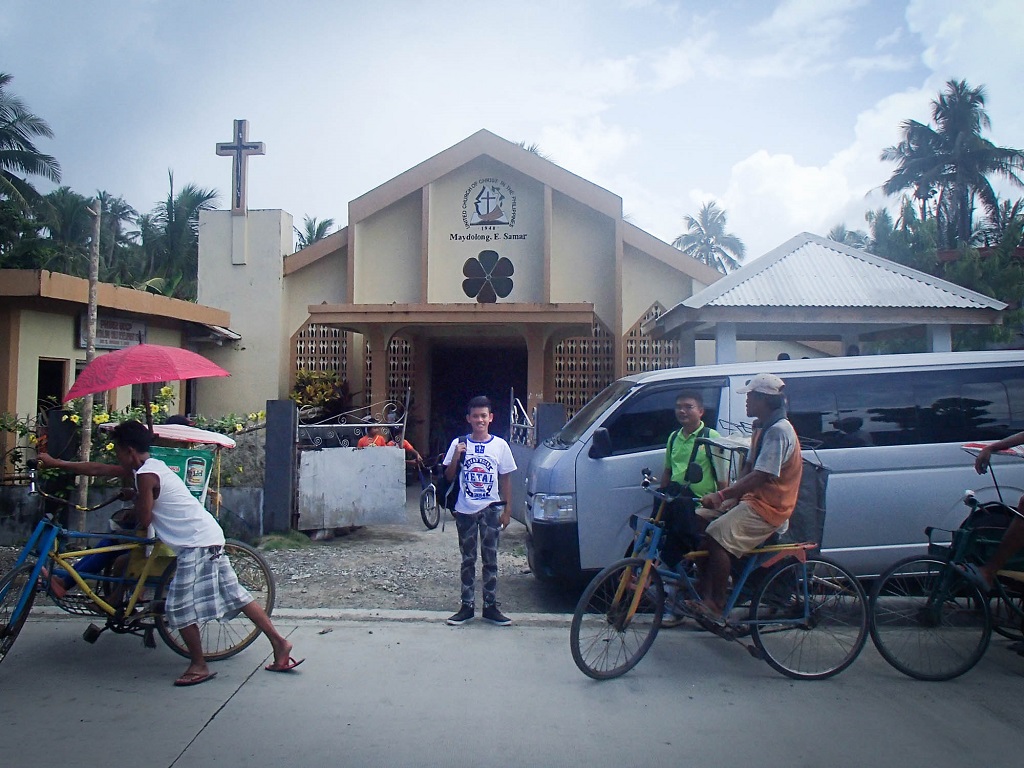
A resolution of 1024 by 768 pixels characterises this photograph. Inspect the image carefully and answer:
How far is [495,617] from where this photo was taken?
19.1 feet

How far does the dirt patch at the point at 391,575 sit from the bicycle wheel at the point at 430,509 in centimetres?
43

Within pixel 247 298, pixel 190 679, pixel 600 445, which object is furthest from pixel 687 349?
pixel 190 679

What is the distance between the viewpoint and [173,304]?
40.6ft

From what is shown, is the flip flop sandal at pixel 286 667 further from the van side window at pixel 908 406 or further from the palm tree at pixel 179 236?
the palm tree at pixel 179 236

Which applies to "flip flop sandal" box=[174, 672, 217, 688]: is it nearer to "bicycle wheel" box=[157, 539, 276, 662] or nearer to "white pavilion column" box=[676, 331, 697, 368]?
"bicycle wheel" box=[157, 539, 276, 662]

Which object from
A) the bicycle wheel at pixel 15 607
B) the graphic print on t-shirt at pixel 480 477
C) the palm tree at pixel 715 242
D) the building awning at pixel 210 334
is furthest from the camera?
the palm tree at pixel 715 242

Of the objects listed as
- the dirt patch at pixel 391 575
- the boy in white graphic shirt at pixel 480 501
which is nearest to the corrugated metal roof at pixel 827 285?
the dirt patch at pixel 391 575

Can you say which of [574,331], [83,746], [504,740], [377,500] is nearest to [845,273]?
[574,331]

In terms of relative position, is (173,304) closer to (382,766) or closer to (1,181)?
(382,766)

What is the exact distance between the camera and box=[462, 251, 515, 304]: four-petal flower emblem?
48.9 ft

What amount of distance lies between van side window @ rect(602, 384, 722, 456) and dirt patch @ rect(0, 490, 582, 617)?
1420mm

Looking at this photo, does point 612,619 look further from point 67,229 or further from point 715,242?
point 715,242

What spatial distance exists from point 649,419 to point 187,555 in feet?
11.7

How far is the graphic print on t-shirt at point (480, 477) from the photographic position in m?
5.79
